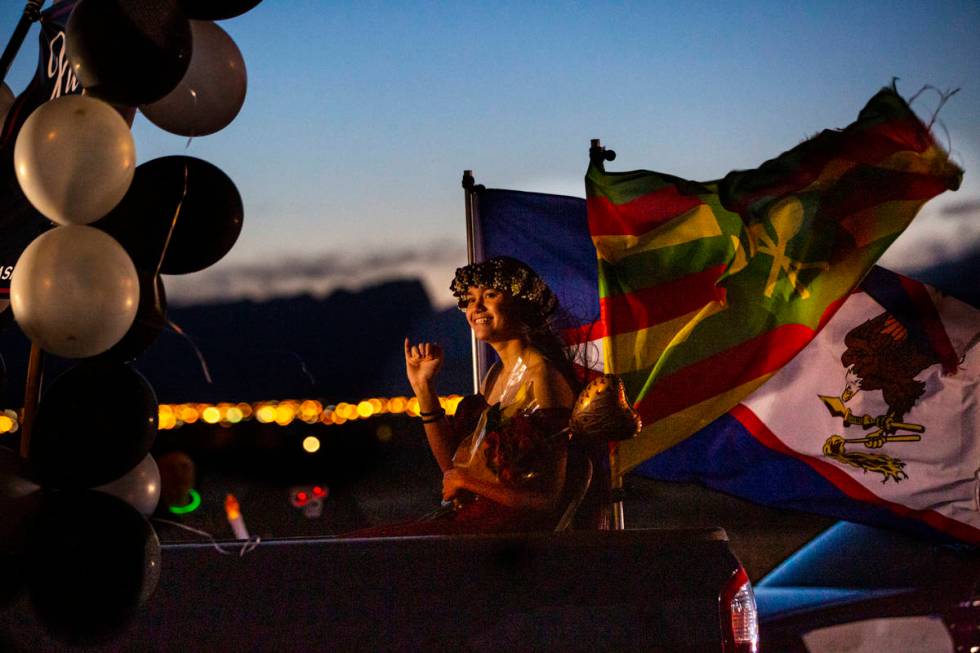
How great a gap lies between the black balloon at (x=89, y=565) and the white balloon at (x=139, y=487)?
0.22 m

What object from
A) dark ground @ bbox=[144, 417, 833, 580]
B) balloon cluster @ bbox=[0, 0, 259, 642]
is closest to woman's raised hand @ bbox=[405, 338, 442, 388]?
balloon cluster @ bbox=[0, 0, 259, 642]

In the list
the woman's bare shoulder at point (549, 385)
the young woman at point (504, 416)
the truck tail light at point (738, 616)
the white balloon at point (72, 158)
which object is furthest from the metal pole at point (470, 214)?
the truck tail light at point (738, 616)

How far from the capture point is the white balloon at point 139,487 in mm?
3379

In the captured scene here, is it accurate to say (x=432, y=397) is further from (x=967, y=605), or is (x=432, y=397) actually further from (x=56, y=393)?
(x=967, y=605)

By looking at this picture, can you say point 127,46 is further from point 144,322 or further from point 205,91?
point 144,322

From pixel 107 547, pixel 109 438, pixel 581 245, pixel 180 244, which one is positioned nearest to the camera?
pixel 107 547

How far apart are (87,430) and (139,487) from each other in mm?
412

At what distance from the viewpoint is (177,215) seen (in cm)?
341

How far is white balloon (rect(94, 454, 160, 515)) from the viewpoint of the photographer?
3379mm

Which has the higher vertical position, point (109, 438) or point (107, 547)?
point (109, 438)

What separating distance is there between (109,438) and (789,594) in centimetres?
264

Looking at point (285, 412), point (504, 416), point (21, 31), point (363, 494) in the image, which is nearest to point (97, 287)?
point (21, 31)

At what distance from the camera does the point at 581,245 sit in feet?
20.0

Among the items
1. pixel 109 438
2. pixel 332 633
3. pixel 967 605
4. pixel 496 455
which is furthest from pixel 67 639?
pixel 967 605
